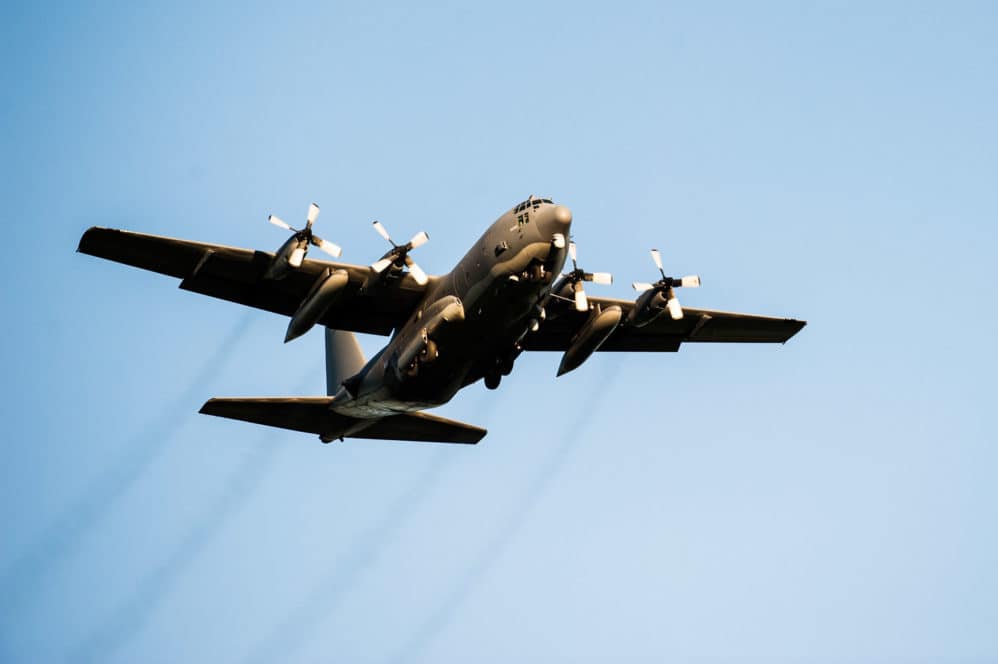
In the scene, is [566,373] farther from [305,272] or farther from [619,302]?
[305,272]

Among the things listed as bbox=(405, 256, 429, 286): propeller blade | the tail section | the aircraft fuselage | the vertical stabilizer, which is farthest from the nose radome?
the vertical stabilizer

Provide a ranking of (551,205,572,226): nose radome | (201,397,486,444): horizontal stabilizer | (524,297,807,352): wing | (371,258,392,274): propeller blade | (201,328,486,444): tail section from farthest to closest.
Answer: (524,297,807,352): wing < (201,328,486,444): tail section < (201,397,486,444): horizontal stabilizer < (371,258,392,274): propeller blade < (551,205,572,226): nose radome

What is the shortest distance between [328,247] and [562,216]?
6.23 metres

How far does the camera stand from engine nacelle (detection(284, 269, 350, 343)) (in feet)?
99.0

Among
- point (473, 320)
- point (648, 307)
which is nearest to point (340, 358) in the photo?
point (473, 320)

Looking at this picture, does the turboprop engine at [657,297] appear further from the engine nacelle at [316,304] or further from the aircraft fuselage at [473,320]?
the engine nacelle at [316,304]

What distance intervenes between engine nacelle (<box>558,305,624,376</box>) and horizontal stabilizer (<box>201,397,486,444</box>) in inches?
163

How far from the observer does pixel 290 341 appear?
30.7 metres

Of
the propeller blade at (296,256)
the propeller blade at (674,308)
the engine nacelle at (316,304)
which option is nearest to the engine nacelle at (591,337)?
the propeller blade at (674,308)

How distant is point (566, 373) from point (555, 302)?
2.07 metres

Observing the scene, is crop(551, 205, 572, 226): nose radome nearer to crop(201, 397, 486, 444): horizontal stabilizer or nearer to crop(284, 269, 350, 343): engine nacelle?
crop(284, 269, 350, 343): engine nacelle

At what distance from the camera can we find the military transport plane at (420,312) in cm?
2994

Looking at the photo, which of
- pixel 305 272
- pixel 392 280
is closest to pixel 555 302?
pixel 392 280

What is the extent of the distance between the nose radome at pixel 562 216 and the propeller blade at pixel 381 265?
16.5 feet
